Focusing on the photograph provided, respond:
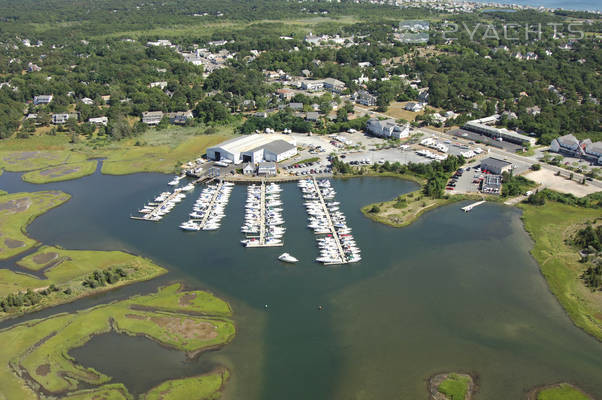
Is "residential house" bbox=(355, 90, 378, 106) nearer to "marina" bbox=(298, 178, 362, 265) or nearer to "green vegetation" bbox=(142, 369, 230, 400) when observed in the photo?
"marina" bbox=(298, 178, 362, 265)

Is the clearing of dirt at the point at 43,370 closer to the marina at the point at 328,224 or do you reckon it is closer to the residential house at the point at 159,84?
the marina at the point at 328,224

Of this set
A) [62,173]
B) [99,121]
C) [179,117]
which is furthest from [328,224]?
[99,121]

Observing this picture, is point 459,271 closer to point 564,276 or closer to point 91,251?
point 564,276

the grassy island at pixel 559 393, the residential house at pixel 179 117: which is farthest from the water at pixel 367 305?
the residential house at pixel 179 117

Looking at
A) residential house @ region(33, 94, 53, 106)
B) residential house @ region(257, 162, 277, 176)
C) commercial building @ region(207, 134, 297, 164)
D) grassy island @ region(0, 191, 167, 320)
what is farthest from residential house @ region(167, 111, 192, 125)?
grassy island @ region(0, 191, 167, 320)

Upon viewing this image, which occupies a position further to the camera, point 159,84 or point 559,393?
point 159,84

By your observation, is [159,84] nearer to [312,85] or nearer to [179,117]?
[179,117]
